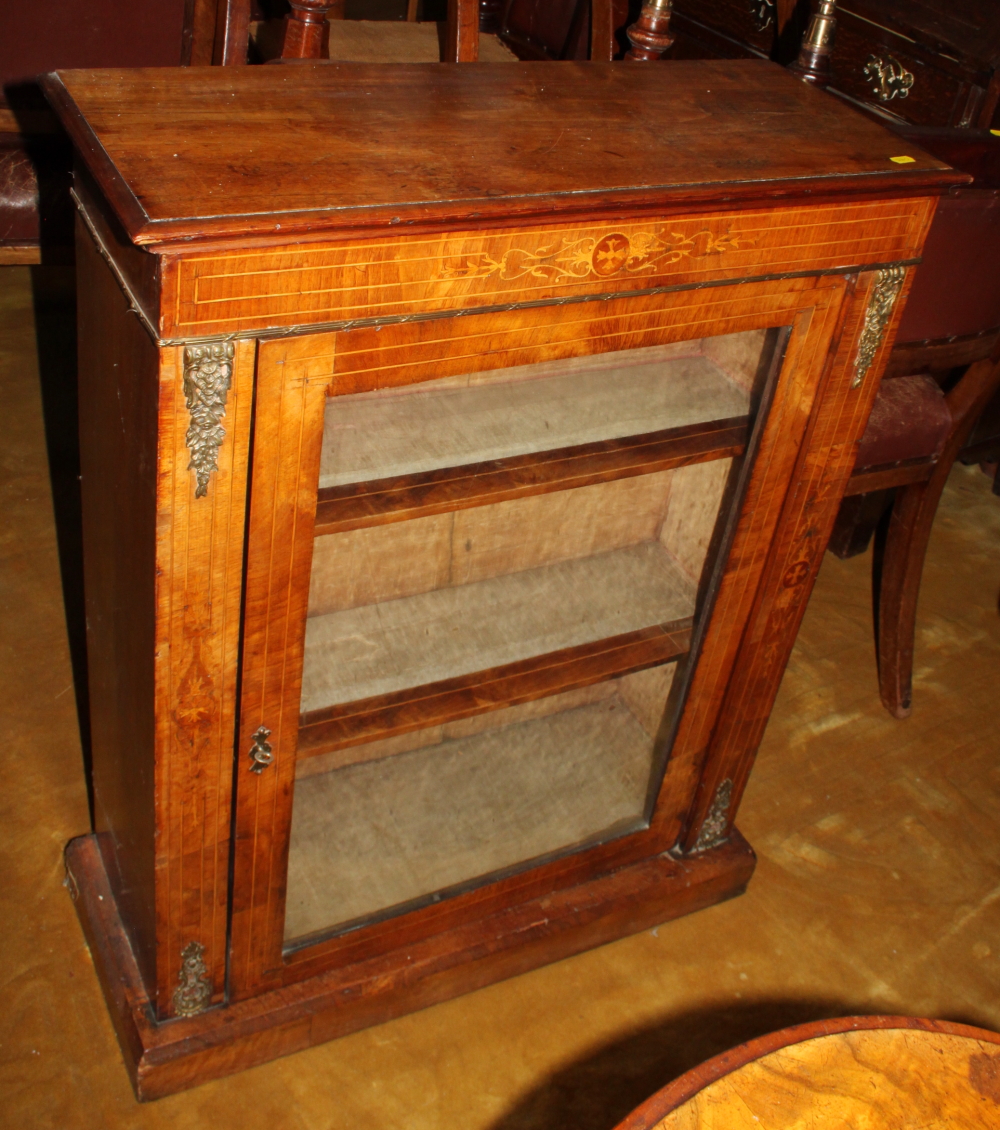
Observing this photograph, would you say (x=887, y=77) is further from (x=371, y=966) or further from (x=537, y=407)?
(x=371, y=966)

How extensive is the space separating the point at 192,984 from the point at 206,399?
890mm

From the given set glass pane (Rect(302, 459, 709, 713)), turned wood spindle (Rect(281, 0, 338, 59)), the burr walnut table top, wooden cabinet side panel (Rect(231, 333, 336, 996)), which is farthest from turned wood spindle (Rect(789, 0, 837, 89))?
the burr walnut table top

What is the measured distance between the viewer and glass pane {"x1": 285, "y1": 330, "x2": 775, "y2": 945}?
4.50 ft

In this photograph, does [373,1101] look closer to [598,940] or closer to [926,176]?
[598,940]

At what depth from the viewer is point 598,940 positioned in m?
1.91

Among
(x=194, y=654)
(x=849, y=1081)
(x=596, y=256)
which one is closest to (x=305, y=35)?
(x=596, y=256)

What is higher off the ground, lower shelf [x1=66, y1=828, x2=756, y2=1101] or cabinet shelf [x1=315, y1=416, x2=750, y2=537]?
cabinet shelf [x1=315, y1=416, x2=750, y2=537]

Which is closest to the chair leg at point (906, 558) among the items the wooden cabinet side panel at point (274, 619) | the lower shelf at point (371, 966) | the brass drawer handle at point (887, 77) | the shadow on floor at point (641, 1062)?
the lower shelf at point (371, 966)

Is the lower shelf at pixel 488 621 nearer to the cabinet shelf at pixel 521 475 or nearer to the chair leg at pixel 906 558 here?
the cabinet shelf at pixel 521 475

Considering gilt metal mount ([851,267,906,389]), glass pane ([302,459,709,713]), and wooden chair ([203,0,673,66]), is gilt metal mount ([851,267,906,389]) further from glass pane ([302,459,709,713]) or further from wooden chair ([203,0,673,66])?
wooden chair ([203,0,673,66])

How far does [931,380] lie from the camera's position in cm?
228

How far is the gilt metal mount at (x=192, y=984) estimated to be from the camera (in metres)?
1.52

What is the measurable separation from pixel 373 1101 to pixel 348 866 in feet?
1.10

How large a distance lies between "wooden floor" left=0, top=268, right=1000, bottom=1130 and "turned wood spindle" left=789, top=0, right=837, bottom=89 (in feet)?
4.26
